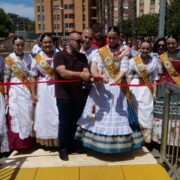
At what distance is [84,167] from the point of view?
2992 millimetres

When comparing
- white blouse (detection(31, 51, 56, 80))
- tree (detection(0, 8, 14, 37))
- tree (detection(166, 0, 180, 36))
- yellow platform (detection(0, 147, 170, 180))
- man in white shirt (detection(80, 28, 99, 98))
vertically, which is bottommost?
yellow platform (detection(0, 147, 170, 180))

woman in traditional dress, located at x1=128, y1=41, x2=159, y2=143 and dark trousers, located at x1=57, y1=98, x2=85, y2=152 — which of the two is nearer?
dark trousers, located at x1=57, y1=98, x2=85, y2=152

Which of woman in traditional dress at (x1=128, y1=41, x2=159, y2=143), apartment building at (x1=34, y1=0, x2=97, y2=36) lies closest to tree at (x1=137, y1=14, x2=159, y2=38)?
apartment building at (x1=34, y1=0, x2=97, y2=36)

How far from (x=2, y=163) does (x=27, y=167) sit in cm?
38

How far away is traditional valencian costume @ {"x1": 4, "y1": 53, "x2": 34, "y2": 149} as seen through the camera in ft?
11.1

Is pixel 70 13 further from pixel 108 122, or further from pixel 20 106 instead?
pixel 108 122

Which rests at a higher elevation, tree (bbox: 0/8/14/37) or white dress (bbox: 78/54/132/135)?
tree (bbox: 0/8/14/37)

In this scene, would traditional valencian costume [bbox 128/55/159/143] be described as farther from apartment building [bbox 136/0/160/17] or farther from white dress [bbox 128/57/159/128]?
apartment building [bbox 136/0/160/17]

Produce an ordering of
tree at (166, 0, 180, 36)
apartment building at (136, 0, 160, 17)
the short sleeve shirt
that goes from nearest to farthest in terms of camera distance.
→ the short sleeve shirt → tree at (166, 0, 180, 36) → apartment building at (136, 0, 160, 17)

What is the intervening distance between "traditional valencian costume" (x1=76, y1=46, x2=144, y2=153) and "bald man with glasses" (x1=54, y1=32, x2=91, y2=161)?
0.16 m

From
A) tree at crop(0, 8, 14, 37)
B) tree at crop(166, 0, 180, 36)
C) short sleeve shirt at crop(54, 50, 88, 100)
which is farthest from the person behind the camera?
tree at crop(0, 8, 14, 37)

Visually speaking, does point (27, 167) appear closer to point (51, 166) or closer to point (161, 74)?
point (51, 166)

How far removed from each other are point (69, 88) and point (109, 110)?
58 cm

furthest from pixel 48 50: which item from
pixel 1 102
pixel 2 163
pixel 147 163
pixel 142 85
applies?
pixel 147 163
